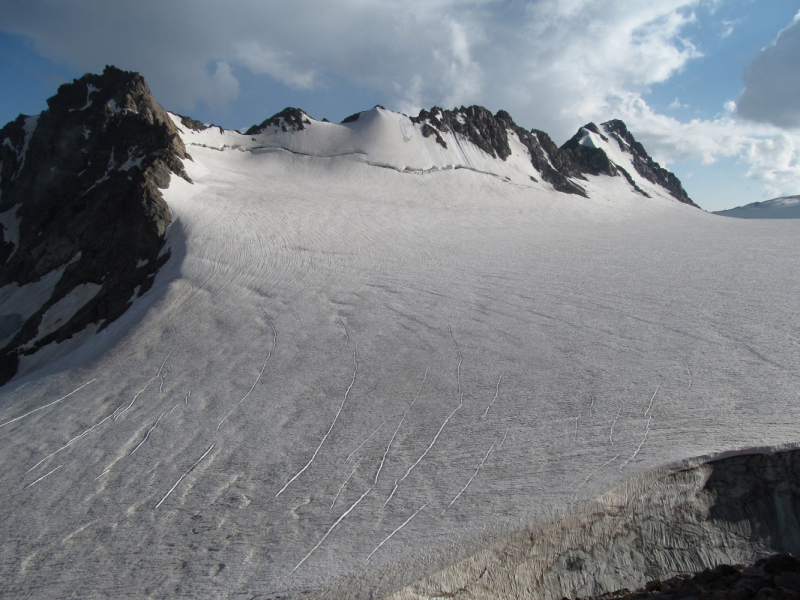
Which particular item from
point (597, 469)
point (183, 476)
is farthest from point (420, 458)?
point (183, 476)

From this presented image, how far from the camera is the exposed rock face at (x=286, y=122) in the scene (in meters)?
31.7

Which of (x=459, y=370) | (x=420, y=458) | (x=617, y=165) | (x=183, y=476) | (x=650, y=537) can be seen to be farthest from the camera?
(x=617, y=165)

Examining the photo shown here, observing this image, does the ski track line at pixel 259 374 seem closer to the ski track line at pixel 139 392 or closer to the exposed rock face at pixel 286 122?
the ski track line at pixel 139 392

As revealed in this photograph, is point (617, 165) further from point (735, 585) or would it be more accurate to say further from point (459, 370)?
point (735, 585)

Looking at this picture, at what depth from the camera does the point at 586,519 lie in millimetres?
4242

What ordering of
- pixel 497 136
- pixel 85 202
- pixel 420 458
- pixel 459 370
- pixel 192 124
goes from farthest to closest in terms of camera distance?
1. pixel 497 136
2. pixel 192 124
3. pixel 85 202
4. pixel 459 370
5. pixel 420 458

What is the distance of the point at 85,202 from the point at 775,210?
6161cm

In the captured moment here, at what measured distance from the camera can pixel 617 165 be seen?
146ft

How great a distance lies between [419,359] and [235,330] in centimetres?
442

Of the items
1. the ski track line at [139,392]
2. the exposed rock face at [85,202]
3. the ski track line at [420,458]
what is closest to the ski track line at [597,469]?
the ski track line at [420,458]

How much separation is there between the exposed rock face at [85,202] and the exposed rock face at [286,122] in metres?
8.05

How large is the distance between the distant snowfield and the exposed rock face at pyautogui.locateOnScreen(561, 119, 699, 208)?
3012cm

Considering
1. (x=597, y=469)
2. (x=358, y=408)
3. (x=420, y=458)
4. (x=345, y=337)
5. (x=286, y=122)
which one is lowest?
(x=420, y=458)

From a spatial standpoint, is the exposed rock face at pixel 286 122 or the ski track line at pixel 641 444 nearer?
the ski track line at pixel 641 444
